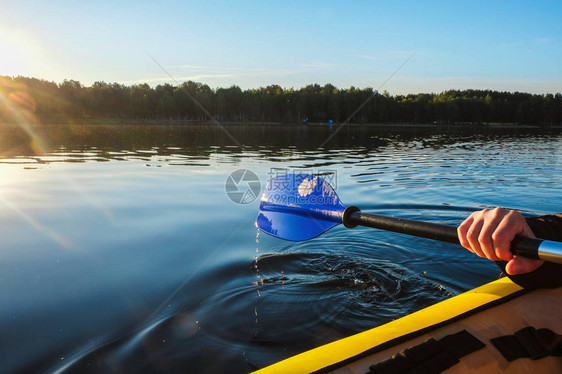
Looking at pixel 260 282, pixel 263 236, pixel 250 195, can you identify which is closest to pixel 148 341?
pixel 260 282

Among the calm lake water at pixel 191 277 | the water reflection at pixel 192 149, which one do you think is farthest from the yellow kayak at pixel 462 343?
the water reflection at pixel 192 149

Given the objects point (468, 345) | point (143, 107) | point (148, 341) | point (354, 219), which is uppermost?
point (143, 107)

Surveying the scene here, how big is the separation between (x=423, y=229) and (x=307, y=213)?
→ 4.97 ft

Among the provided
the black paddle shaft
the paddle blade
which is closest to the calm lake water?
the paddle blade

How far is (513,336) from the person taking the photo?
1.64 meters

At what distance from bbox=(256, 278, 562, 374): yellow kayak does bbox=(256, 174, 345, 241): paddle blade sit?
4.49 feet

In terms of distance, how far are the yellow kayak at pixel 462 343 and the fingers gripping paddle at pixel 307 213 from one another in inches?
17.2

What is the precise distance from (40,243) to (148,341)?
9.88ft

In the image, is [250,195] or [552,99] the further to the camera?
[552,99]

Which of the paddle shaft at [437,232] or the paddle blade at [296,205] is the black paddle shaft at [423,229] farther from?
the paddle blade at [296,205]

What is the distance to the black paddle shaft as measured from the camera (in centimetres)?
130

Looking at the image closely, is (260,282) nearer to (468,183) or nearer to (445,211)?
(445,211)

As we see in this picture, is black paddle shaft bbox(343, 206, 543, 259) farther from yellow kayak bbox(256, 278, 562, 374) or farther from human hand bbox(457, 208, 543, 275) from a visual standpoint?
yellow kayak bbox(256, 278, 562, 374)

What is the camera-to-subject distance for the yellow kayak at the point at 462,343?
57.9 inches
